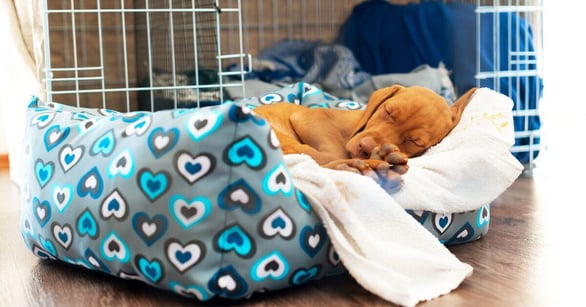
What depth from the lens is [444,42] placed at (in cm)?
371

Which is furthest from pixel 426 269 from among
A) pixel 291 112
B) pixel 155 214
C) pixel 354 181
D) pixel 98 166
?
pixel 291 112

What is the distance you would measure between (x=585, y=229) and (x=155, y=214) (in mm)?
1230

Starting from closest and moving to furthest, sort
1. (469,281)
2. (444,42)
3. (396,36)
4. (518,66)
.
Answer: (469,281) → (518,66) → (444,42) → (396,36)

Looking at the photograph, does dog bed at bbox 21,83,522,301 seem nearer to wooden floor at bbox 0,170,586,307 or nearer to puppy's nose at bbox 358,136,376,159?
wooden floor at bbox 0,170,586,307

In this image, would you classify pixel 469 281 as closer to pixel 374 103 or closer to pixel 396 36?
pixel 374 103

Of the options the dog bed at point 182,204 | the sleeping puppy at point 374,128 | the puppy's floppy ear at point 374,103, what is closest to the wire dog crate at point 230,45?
the sleeping puppy at point 374,128

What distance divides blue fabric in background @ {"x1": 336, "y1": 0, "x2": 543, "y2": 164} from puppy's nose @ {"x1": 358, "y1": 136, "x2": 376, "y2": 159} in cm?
138

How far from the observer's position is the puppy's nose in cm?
200

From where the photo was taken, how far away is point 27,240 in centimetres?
186

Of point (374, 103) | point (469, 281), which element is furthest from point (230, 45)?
point (469, 281)

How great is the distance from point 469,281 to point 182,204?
2.01ft

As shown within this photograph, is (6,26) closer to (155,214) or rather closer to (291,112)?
(291,112)

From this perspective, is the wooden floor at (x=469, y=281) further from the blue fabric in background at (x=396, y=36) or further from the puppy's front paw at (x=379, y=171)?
the blue fabric in background at (x=396, y=36)

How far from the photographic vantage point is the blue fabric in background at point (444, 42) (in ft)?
10.8
